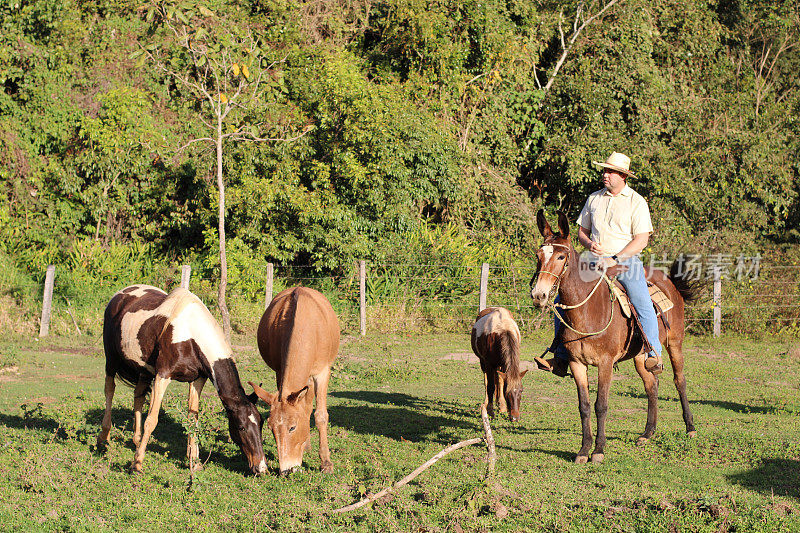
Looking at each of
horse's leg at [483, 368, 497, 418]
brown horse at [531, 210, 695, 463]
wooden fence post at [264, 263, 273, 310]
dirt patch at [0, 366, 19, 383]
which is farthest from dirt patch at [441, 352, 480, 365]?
dirt patch at [0, 366, 19, 383]

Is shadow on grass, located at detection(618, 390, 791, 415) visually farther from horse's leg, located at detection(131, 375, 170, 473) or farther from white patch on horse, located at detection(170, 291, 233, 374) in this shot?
horse's leg, located at detection(131, 375, 170, 473)

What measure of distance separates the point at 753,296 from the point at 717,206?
5082 millimetres

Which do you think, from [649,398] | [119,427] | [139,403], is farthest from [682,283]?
[119,427]

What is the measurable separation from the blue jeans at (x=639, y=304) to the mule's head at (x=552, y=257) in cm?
76

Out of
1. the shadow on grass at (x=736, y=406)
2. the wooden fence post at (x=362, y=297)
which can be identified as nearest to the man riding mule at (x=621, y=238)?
the shadow on grass at (x=736, y=406)

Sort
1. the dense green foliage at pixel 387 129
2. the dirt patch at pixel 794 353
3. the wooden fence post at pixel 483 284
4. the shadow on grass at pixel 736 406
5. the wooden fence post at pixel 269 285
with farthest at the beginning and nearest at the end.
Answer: the dense green foliage at pixel 387 129, the wooden fence post at pixel 483 284, the wooden fence post at pixel 269 285, the dirt patch at pixel 794 353, the shadow on grass at pixel 736 406

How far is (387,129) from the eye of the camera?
17.5 metres

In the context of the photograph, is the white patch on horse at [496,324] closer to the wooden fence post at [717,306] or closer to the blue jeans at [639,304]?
the blue jeans at [639,304]

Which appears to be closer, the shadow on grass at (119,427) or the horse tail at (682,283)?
the shadow on grass at (119,427)

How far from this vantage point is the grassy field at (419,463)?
5.69m

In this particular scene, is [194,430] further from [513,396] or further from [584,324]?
[513,396]

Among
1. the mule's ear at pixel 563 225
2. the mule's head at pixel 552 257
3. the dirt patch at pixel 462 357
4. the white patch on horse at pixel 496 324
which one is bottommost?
the dirt patch at pixel 462 357

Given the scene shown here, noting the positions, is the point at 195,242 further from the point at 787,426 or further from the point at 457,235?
the point at 787,426

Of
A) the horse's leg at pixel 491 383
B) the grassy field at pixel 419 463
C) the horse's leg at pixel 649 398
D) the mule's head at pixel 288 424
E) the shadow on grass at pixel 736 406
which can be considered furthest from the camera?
the shadow on grass at pixel 736 406
